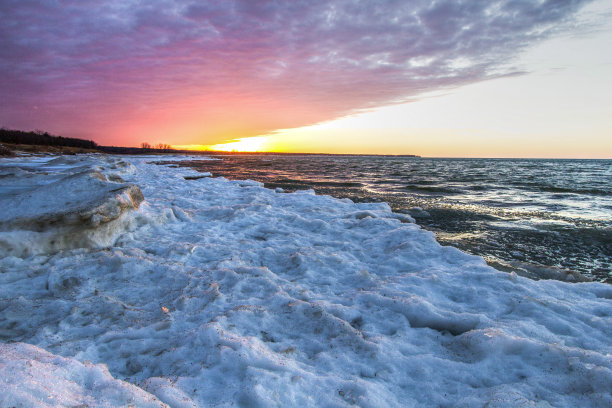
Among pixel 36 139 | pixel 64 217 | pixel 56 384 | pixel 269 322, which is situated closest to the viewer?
pixel 56 384

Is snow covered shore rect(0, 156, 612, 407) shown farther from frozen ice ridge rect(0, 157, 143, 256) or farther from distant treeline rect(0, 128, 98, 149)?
distant treeline rect(0, 128, 98, 149)

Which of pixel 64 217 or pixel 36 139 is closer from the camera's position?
pixel 64 217

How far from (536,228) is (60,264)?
10.7 meters

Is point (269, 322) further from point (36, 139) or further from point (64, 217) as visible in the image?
point (36, 139)

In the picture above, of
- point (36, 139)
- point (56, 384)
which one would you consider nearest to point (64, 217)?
point (56, 384)

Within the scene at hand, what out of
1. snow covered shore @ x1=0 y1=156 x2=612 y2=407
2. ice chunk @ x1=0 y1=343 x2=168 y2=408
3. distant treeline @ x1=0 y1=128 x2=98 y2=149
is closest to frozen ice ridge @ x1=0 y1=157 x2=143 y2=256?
snow covered shore @ x1=0 y1=156 x2=612 y2=407

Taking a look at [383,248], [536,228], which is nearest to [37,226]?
[383,248]

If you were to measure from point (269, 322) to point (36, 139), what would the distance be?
288 feet

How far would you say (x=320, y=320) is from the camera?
11.3ft

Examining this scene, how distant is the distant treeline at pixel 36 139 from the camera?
5625 cm

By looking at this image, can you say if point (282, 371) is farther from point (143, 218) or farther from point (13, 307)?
point (143, 218)

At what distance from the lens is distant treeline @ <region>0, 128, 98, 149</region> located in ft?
185

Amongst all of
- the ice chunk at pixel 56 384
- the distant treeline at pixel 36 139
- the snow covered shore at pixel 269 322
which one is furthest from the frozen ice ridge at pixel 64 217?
the distant treeline at pixel 36 139

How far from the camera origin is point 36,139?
218ft
